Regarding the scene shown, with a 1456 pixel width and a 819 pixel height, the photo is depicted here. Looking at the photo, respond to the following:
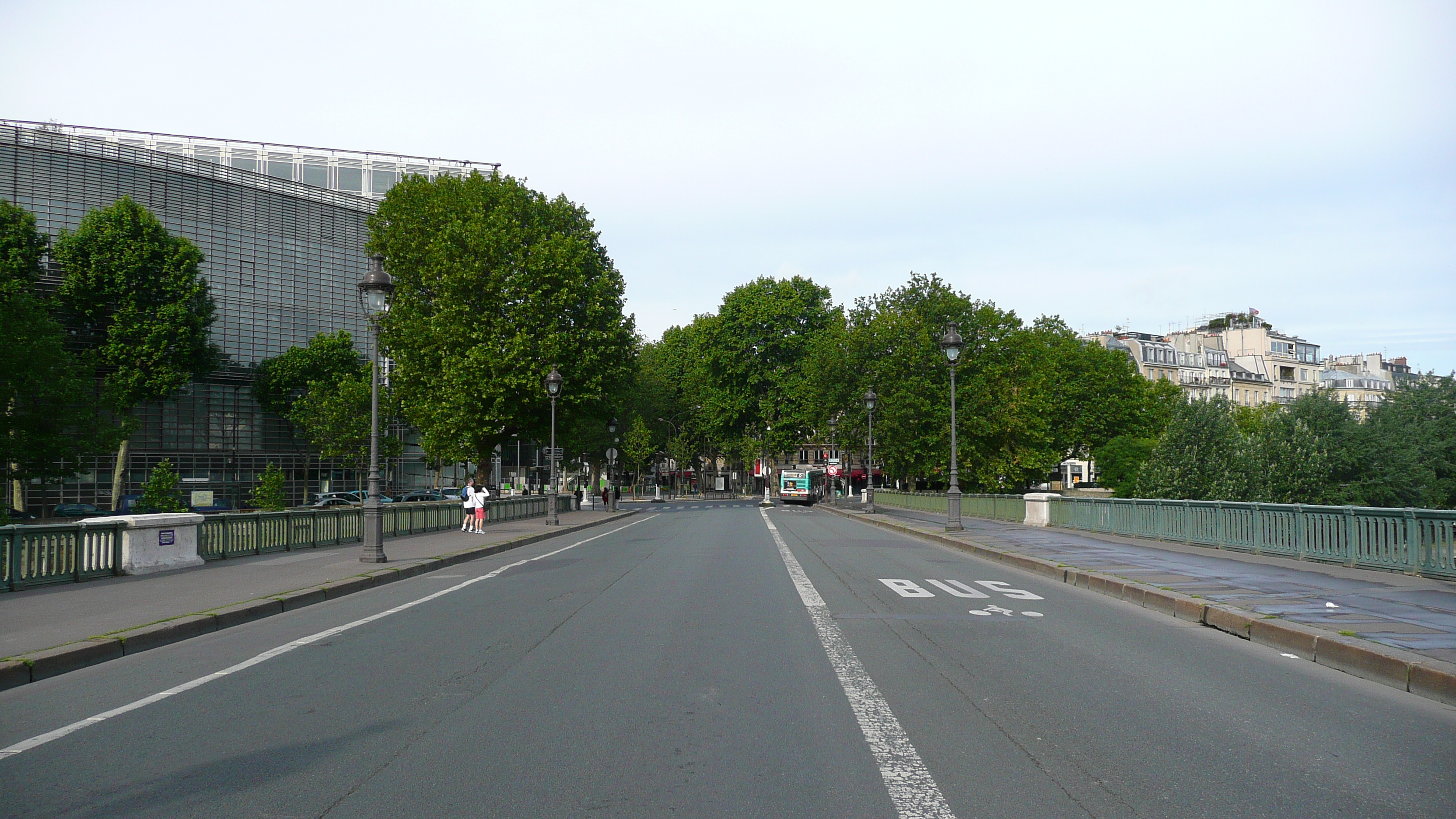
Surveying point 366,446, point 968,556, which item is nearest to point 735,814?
point 968,556

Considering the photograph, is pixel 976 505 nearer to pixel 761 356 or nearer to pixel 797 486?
pixel 797 486

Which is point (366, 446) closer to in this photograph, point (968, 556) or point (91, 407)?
point (91, 407)

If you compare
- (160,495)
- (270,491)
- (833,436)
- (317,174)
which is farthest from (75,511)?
(317,174)

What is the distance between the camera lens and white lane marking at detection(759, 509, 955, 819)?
4461mm

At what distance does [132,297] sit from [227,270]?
13.7 metres

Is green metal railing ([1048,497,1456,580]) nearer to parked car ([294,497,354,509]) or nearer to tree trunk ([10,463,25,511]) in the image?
parked car ([294,497,354,509])

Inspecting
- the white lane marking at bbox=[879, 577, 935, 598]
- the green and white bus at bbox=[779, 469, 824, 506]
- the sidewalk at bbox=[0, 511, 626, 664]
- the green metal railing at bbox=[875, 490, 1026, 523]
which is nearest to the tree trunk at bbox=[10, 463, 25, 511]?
the sidewalk at bbox=[0, 511, 626, 664]

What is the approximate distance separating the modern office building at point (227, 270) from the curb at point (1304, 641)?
4661 cm

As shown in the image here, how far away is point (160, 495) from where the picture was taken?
47.6 m

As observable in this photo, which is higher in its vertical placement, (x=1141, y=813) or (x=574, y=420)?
(x=574, y=420)

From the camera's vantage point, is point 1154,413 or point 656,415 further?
point 656,415

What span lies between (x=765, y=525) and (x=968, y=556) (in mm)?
16441

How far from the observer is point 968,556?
2127 cm

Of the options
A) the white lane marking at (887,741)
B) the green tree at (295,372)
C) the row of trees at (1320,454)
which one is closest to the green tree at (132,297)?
the green tree at (295,372)
